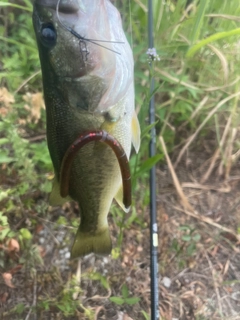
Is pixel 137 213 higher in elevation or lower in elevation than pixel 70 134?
lower

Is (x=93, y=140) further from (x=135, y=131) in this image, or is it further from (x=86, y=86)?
Result: (x=135, y=131)

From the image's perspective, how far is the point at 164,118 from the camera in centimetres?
219

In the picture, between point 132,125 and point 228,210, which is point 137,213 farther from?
point 132,125

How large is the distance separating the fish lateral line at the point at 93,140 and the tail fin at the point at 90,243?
0.89 feet

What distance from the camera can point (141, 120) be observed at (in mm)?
1466

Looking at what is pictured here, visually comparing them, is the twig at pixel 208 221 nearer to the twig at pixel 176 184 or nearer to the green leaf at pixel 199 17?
the twig at pixel 176 184

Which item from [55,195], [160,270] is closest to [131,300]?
[160,270]

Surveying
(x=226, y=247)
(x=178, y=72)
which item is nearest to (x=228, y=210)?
(x=226, y=247)

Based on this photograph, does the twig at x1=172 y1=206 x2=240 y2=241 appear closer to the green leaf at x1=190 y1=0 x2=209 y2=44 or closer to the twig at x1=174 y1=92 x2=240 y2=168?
the twig at x1=174 y1=92 x2=240 y2=168

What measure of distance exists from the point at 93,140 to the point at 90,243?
20.6 inches

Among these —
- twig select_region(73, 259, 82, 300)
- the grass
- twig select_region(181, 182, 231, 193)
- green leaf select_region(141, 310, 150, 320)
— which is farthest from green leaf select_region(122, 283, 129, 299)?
twig select_region(181, 182, 231, 193)

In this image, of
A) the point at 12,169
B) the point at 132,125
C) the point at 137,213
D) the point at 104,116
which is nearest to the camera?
the point at 104,116

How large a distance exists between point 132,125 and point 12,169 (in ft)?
3.15

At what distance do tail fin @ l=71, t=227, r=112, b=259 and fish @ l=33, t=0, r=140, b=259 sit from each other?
0.15 meters
